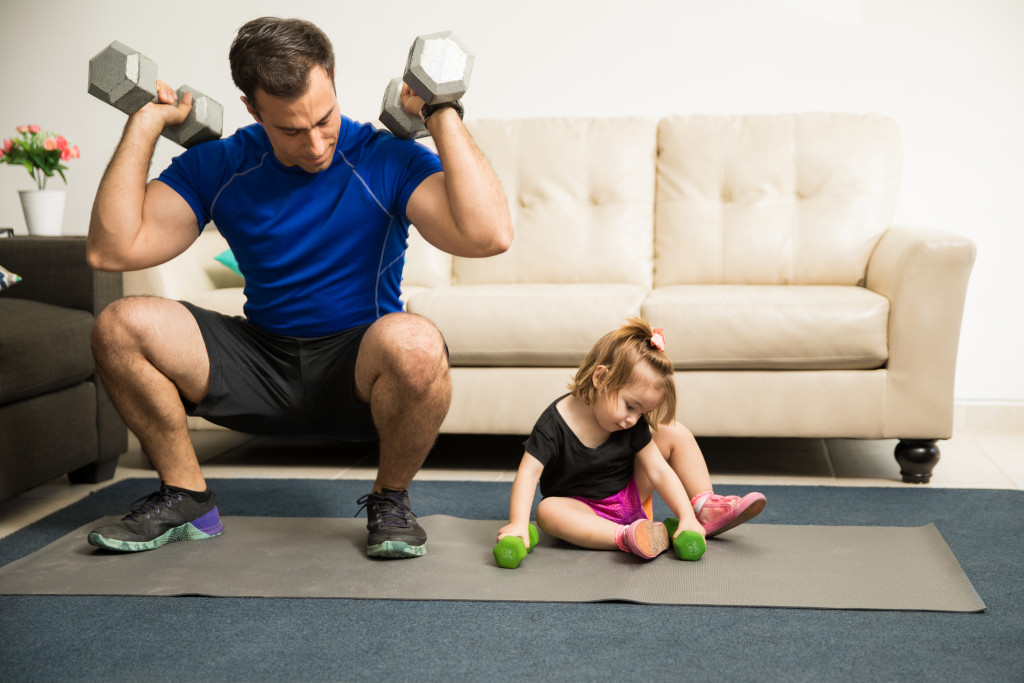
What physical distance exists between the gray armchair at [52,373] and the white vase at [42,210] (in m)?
0.60

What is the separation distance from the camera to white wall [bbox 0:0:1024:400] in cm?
291

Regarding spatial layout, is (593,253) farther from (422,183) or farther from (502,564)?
(502,564)

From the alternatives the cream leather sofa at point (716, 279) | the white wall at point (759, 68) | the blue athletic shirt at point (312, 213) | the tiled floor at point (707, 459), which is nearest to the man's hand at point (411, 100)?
the blue athletic shirt at point (312, 213)

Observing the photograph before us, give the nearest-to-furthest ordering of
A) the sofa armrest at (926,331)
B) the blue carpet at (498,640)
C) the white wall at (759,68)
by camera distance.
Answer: the blue carpet at (498,640)
the sofa armrest at (926,331)
the white wall at (759,68)

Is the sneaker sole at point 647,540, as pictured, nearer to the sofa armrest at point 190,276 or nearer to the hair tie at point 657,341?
the hair tie at point 657,341

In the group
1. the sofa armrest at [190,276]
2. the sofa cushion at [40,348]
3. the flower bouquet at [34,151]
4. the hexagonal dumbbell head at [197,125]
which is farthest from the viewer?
the flower bouquet at [34,151]

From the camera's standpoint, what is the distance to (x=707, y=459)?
2.52m

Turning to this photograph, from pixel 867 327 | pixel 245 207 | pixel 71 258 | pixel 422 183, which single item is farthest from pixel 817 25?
pixel 71 258

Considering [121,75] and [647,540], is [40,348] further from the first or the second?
[647,540]

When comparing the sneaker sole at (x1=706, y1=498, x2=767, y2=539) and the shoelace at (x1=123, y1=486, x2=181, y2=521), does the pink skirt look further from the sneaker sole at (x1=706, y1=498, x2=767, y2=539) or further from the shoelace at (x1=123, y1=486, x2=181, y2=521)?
the shoelace at (x1=123, y1=486, x2=181, y2=521)

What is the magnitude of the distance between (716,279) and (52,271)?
5.72 feet

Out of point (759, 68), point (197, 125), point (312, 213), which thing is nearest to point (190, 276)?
point (197, 125)

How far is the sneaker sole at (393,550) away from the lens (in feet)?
5.41

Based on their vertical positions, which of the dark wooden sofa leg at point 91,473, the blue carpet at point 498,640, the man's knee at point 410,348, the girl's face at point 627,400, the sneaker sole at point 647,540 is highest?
the man's knee at point 410,348
